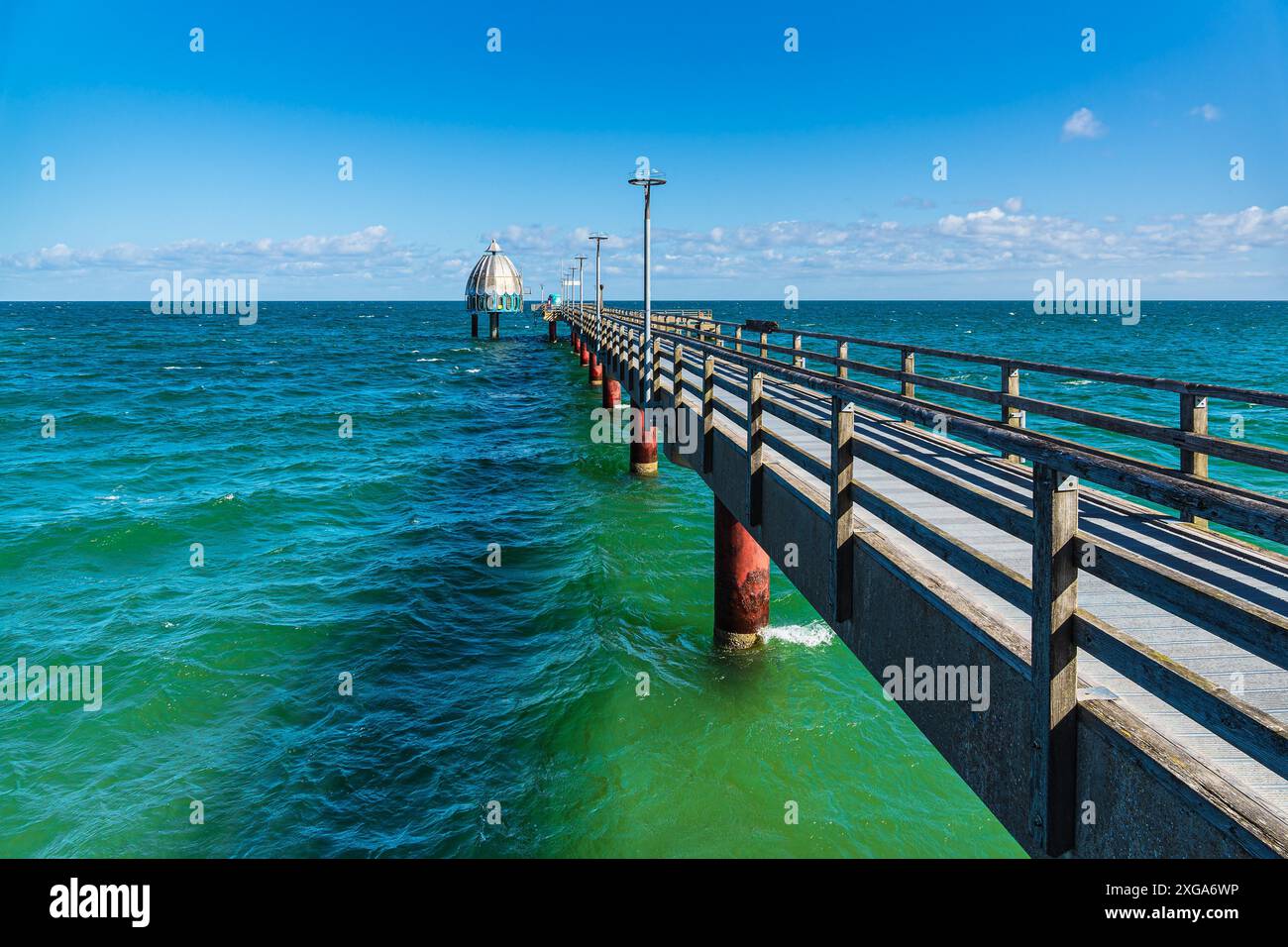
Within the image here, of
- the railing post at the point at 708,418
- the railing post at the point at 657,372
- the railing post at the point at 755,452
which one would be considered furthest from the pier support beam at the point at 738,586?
the railing post at the point at 657,372

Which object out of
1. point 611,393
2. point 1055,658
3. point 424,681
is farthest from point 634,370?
point 1055,658

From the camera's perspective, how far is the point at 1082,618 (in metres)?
2.93

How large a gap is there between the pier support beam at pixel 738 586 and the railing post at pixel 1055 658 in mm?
7718

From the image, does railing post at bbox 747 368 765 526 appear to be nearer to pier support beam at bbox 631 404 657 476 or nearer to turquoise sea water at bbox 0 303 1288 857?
turquoise sea water at bbox 0 303 1288 857

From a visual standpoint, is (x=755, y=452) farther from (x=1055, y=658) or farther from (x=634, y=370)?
(x=634, y=370)

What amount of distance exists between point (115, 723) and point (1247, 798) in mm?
11244

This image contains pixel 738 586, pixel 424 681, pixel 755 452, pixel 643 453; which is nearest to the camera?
pixel 755 452

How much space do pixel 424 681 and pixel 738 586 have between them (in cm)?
432

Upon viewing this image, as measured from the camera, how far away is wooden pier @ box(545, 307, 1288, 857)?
2436mm

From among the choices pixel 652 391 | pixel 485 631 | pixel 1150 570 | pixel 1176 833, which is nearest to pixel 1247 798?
pixel 1176 833

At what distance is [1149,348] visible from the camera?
7119cm

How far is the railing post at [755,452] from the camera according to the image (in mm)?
7441

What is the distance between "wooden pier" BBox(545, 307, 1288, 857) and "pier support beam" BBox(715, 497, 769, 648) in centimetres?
409
